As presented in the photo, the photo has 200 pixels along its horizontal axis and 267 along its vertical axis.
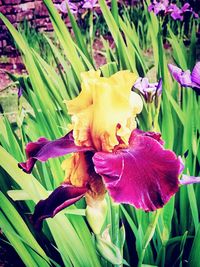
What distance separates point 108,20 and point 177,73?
18.5 inches

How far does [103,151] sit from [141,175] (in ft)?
0.24

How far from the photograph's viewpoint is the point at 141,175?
49 cm

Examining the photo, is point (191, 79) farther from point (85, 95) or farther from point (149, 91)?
point (85, 95)

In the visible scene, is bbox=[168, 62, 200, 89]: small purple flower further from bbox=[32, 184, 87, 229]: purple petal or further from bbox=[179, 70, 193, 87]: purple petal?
bbox=[32, 184, 87, 229]: purple petal

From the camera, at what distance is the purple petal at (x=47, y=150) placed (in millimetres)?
537

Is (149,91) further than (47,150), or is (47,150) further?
(149,91)

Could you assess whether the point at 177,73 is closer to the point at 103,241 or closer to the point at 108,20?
the point at 103,241

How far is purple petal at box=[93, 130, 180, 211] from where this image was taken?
1.56 ft

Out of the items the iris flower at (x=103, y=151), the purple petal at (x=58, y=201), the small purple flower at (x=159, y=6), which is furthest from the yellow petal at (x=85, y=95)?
the small purple flower at (x=159, y=6)

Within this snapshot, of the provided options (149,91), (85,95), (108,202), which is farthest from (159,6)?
(85,95)

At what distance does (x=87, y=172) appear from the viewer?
54 cm

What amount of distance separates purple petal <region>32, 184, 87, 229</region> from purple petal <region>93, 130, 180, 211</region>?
0.17ft

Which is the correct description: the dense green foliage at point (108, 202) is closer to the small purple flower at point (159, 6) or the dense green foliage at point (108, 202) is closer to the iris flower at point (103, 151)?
the iris flower at point (103, 151)

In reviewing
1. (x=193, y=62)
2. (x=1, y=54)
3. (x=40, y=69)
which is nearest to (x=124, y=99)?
(x=40, y=69)
